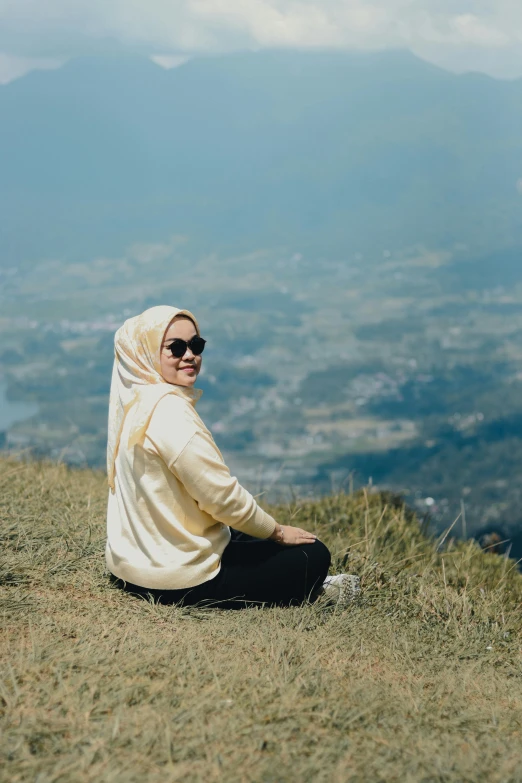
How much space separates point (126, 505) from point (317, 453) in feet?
436

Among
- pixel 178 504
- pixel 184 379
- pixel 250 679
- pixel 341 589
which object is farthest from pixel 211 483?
pixel 341 589

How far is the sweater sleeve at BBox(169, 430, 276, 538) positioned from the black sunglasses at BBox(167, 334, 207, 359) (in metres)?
0.43

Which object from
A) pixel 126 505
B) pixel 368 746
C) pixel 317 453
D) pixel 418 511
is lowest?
pixel 317 453

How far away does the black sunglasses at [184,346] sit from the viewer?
395cm

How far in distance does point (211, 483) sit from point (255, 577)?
2.15 feet

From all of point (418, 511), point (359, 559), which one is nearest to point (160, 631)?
point (359, 559)

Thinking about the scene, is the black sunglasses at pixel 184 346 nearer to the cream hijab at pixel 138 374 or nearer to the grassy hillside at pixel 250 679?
the cream hijab at pixel 138 374

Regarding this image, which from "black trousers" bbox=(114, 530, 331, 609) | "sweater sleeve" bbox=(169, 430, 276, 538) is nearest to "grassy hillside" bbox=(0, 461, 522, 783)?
"black trousers" bbox=(114, 530, 331, 609)

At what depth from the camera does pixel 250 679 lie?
3201 mm

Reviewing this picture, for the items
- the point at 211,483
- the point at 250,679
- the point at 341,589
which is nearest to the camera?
the point at 250,679

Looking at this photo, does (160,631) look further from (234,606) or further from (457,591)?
(457,591)

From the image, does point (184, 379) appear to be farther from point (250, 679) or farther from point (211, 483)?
point (250, 679)

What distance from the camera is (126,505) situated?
154 inches

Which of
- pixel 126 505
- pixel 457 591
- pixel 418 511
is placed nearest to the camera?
pixel 126 505
